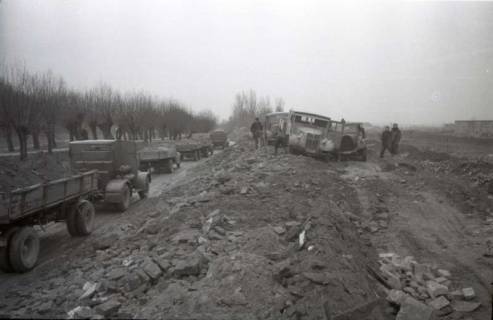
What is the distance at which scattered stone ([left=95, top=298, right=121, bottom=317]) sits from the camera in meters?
4.07

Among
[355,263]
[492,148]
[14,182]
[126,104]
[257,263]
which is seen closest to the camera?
[257,263]

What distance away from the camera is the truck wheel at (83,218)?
7773 mm

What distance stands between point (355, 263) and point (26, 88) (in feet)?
74.7

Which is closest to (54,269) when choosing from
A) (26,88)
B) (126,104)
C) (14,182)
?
(14,182)

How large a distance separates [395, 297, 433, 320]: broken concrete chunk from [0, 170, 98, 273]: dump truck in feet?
19.6

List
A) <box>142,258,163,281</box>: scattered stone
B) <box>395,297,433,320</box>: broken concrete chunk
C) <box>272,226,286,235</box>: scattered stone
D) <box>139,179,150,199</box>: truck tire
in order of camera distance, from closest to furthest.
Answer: <box>395,297,433,320</box>: broken concrete chunk
<box>142,258,163,281</box>: scattered stone
<box>272,226,286,235</box>: scattered stone
<box>139,179,150,199</box>: truck tire

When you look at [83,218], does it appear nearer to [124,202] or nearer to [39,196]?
[39,196]

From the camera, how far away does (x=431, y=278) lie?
5887 mm

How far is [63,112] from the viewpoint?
2836cm

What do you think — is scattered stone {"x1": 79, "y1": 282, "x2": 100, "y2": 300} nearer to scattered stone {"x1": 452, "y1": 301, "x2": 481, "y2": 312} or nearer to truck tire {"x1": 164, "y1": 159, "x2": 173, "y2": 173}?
scattered stone {"x1": 452, "y1": 301, "x2": 481, "y2": 312}

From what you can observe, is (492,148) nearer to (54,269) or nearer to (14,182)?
(54,269)

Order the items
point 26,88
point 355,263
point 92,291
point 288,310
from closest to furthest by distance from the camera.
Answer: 1. point 288,310
2. point 92,291
3. point 355,263
4. point 26,88

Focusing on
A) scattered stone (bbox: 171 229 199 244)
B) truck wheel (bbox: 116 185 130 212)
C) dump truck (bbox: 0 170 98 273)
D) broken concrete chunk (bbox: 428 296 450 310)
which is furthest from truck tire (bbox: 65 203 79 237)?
broken concrete chunk (bbox: 428 296 450 310)

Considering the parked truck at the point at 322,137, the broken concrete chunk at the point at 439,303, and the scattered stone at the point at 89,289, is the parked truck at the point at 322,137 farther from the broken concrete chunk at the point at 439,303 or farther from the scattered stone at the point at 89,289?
the scattered stone at the point at 89,289
